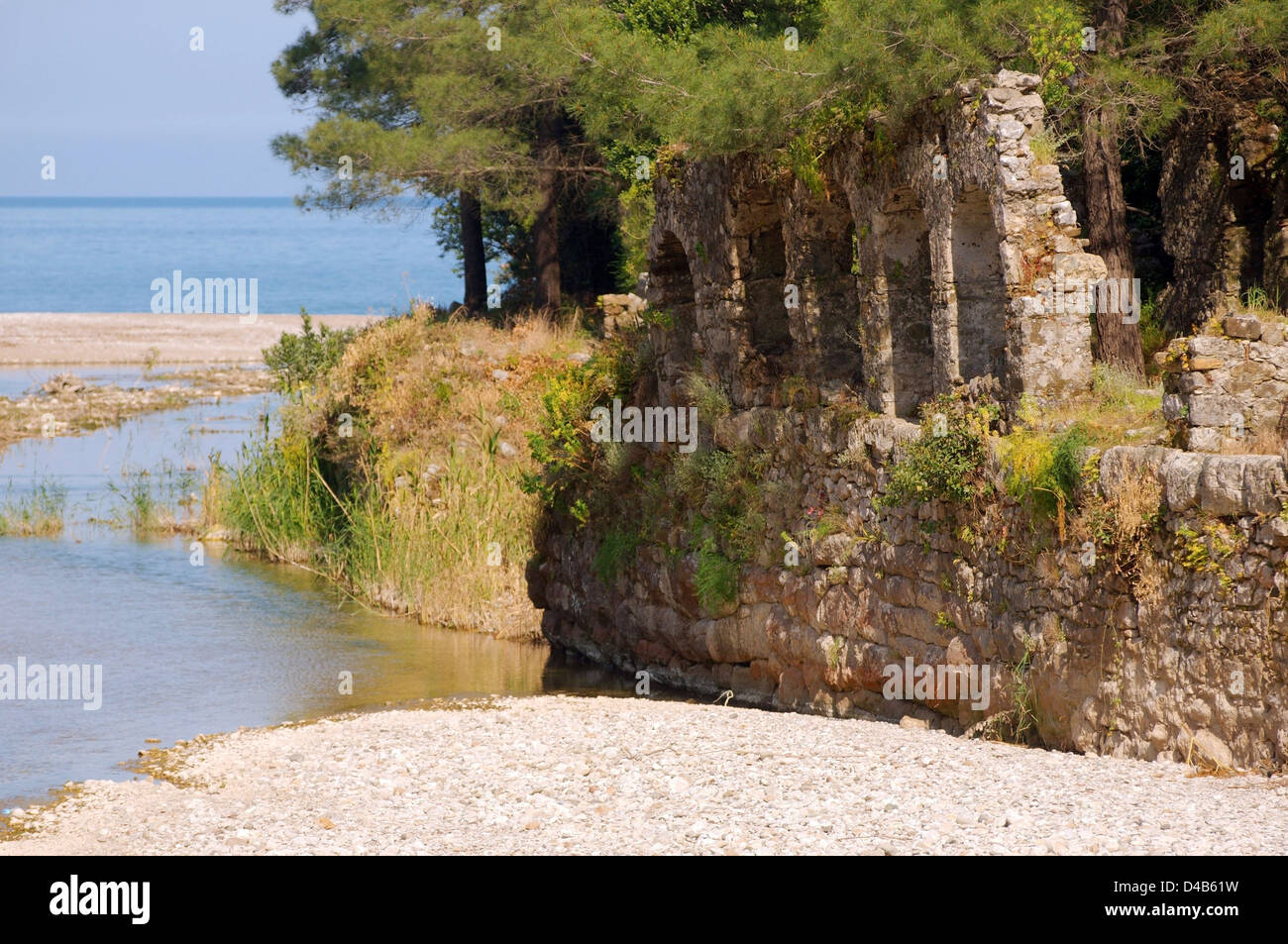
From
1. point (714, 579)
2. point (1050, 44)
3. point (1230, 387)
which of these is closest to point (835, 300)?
point (714, 579)

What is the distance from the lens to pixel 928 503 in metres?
11.1

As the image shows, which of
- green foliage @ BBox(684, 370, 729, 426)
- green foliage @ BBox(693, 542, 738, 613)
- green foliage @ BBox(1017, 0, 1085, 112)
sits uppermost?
green foliage @ BBox(1017, 0, 1085, 112)

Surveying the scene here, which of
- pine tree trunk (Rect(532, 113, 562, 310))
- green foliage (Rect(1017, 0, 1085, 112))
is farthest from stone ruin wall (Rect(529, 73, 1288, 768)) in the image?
pine tree trunk (Rect(532, 113, 562, 310))

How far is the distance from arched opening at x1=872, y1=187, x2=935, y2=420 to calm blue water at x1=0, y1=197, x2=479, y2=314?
46686 mm

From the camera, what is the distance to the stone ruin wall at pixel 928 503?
8.55m

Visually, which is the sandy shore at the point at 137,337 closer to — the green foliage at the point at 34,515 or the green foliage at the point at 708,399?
the green foliage at the point at 34,515

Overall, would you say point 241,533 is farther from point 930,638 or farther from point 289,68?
point 930,638

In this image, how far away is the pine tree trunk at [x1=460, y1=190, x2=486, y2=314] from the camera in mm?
29438

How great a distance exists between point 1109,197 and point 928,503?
751 centimetres

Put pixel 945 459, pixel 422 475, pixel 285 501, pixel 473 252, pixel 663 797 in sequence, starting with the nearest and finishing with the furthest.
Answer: pixel 663 797 → pixel 945 459 → pixel 422 475 → pixel 285 501 → pixel 473 252

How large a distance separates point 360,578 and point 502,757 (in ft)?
32.9

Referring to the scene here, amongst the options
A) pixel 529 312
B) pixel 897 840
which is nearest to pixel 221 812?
pixel 897 840

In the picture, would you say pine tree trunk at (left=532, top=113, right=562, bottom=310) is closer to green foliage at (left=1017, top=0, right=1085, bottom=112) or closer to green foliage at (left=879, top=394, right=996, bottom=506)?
green foliage at (left=1017, top=0, right=1085, bottom=112)

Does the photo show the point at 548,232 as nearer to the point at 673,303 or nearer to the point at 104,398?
the point at 673,303
